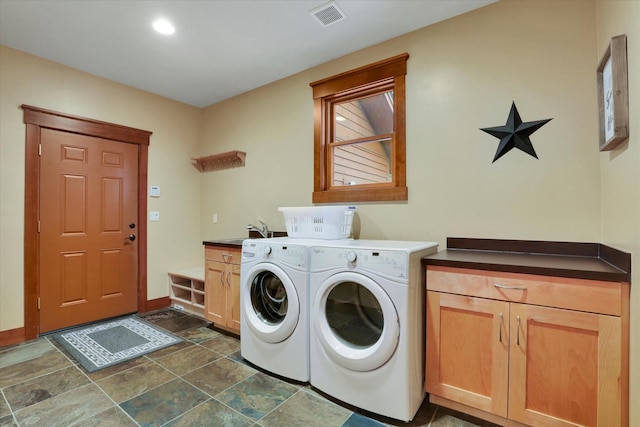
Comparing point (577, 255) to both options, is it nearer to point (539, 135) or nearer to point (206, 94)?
point (539, 135)

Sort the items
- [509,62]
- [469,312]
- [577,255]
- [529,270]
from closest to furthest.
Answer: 1. [529,270]
2. [469,312]
3. [577,255]
4. [509,62]

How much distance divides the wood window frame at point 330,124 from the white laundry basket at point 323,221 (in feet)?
1.08

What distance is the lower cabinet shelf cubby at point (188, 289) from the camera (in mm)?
3338

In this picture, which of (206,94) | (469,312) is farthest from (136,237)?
(469,312)

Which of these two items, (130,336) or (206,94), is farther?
(206,94)

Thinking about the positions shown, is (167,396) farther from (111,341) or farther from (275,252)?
(111,341)

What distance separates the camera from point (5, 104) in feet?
8.38

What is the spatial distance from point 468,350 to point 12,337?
11.7ft

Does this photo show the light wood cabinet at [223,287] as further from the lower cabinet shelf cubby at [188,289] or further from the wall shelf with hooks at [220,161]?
the wall shelf with hooks at [220,161]

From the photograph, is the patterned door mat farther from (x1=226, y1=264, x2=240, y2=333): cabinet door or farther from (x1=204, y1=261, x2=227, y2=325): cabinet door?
(x1=226, y1=264, x2=240, y2=333): cabinet door

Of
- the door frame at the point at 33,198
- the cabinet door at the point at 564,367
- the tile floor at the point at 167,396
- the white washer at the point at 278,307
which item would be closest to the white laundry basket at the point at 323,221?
the white washer at the point at 278,307

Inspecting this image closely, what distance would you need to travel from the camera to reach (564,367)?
1367mm

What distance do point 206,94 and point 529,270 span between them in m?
3.58

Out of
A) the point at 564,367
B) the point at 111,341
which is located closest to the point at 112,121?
the point at 111,341
